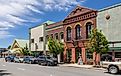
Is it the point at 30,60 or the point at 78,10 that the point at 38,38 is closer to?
the point at 30,60

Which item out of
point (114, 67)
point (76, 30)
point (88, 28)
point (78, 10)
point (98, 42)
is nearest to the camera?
point (114, 67)

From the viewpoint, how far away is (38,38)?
52719 millimetres

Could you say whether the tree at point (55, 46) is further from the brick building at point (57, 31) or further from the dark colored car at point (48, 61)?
the brick building at point (57, 31)

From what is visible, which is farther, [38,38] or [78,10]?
[38,38]

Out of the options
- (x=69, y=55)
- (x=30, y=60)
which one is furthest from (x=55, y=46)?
(x=30, y=60)

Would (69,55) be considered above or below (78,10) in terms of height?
below

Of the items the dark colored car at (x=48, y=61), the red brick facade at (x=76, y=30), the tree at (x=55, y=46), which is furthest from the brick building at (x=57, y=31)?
the dark colored car at (x=48, y=61)

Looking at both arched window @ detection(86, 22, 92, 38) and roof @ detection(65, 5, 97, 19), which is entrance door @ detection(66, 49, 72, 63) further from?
roof @ detection(65, 5, 97, 19)

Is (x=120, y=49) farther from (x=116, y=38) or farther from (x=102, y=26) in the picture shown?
(x=102, y=26)

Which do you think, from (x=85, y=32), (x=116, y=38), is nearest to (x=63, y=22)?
(x=85, y=32)

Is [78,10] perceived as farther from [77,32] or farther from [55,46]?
[55,46]

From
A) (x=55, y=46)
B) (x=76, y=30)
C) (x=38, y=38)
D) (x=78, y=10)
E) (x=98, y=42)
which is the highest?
(x=78, y=10)

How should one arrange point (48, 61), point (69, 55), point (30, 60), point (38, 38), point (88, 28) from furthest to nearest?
point (38, 38)
point (30, 60)
point (69, 55)
point (88, 28)
point (48, 61)

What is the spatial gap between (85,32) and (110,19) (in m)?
5.79
